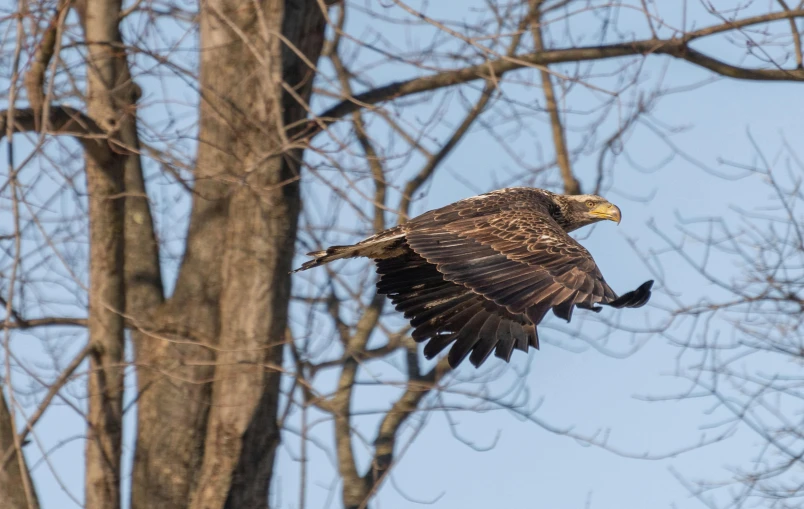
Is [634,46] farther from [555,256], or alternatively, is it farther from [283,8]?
[555,256]

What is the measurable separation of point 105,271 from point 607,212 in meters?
2.87

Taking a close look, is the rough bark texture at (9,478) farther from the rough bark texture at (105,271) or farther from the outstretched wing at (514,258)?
the outstretched wing at (514,258)

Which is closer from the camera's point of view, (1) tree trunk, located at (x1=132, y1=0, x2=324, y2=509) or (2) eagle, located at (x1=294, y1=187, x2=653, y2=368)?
(2) eagle, located at (x1=294, y1=187, x2=653, y2=368)

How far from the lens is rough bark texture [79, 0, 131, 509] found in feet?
21.0

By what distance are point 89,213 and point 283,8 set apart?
170cm

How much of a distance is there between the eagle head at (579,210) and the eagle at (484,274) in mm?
479

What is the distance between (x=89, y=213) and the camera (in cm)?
673

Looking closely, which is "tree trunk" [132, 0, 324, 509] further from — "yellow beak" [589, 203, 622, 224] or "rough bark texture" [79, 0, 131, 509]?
"yellow beak" [589, 203, 622, 224]

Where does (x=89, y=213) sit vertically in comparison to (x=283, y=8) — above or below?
below

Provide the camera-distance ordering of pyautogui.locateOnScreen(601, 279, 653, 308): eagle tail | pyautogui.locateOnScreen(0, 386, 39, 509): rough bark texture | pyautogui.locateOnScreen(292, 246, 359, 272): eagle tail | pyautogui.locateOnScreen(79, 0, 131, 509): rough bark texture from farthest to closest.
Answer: pyautogui.locateOnScreen(79, 0, 131, 509): rough bark texture < pyautogui.locateOnScreen(0, 386, 39, 509): rough bark texture < pyautogui.locateOnScreen(292, 246, 359, 272): eagle tail < pyautogui.locateOnScreen(601, 279, 653, 308): eagle tail

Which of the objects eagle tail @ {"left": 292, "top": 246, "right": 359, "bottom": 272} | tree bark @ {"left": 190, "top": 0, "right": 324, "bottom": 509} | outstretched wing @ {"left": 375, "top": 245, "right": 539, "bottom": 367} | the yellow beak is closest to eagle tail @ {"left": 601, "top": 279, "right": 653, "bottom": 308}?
outstretched wing @ {"left": 375, "top": 245, "right": 539, "bottom": 367}

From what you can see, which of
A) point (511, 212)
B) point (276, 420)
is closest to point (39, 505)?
point (276, 420)

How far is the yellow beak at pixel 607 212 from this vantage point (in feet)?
20.7

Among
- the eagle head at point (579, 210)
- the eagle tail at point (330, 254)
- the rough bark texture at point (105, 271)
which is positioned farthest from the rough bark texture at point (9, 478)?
the eagle head at point (579, 210)
